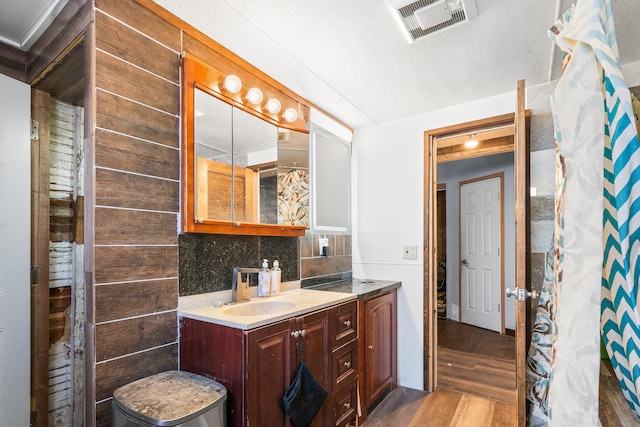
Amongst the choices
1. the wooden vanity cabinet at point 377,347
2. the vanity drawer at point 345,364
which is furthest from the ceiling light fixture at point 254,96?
the vanity drawer at point 345,364

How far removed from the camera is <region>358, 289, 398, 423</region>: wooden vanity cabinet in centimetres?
226

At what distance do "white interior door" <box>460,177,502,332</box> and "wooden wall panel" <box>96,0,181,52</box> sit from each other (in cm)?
400

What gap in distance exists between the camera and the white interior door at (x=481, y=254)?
419 cm

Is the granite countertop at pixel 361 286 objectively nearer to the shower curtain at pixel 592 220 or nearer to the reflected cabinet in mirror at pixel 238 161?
the reflected cabinet in mirror at pixel 238 161

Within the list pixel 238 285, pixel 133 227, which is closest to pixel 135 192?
pixel 133 227

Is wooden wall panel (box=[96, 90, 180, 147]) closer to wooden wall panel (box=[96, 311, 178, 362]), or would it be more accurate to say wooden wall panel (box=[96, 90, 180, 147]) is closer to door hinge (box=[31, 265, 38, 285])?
wooden wall panel (box=[96, 311, 178, 362])

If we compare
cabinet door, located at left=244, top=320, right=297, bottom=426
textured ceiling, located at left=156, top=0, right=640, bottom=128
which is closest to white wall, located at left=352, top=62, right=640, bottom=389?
textured ceiling, located at left=156, top=0, right=640, bottom=128

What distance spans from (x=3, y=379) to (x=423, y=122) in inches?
123

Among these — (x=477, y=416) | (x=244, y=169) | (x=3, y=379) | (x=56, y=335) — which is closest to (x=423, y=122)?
(x=244, y=169)

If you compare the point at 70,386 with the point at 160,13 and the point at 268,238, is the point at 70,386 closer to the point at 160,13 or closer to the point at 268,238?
the point at 268,238

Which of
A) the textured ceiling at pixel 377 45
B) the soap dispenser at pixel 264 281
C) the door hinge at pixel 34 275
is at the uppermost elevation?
the textured ceiling at pixel 377 45

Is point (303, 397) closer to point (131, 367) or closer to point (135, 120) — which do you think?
point (131, 367)

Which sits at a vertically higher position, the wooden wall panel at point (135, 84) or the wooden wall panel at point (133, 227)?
the wooden wall panel at point (135, 84)

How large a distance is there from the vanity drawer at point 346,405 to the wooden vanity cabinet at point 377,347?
4.4 inches
